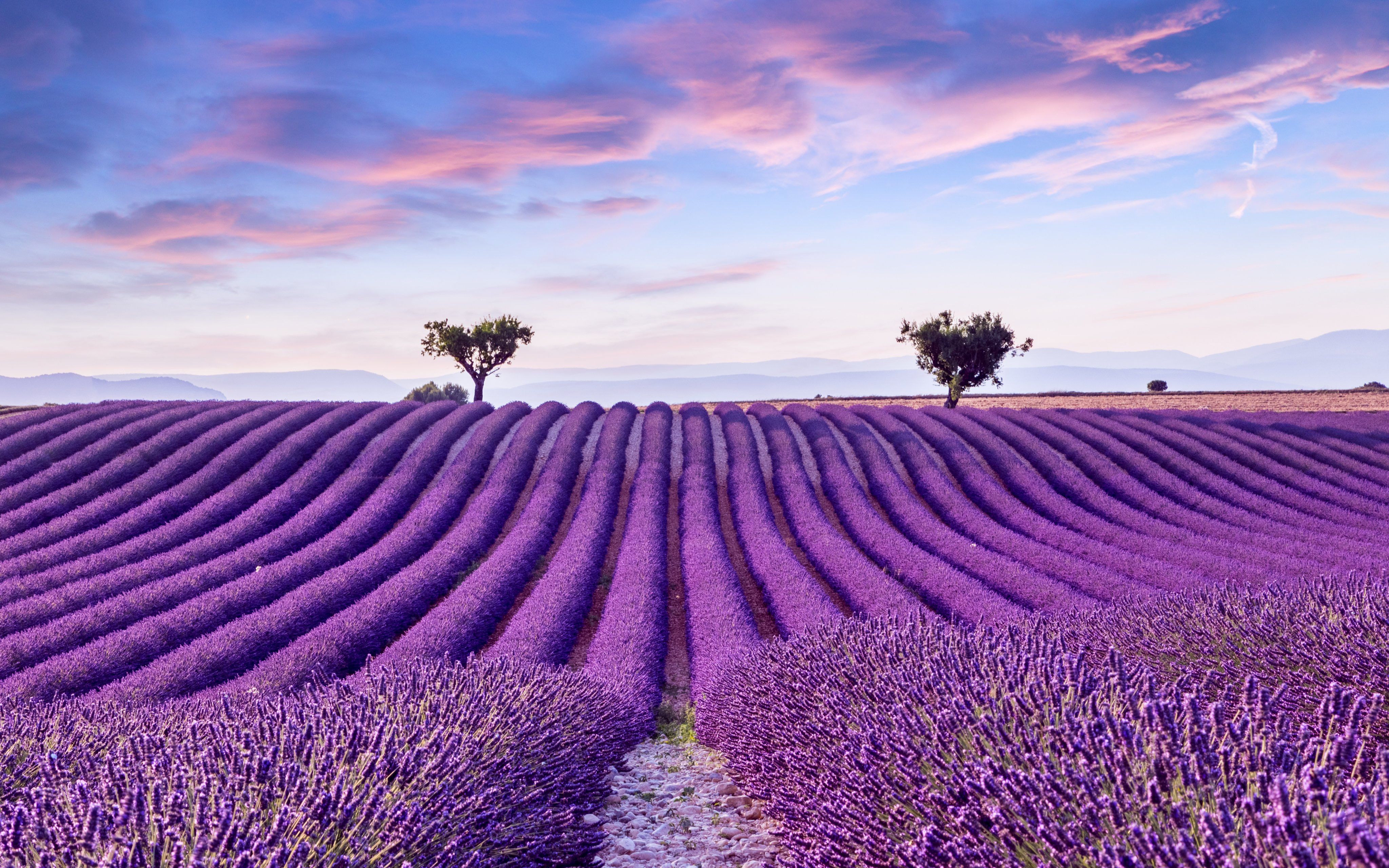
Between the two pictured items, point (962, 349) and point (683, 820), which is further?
point (962, 349)

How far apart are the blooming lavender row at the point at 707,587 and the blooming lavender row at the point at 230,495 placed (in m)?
7.42

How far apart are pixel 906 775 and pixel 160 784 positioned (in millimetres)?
2685

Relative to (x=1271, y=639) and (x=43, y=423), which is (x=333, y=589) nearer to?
(x=1271, y=639)

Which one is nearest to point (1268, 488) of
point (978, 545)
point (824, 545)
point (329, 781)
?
point (978, 545)

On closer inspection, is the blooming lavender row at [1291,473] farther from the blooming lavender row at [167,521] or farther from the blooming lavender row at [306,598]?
the blooming lavender row at [167,521]

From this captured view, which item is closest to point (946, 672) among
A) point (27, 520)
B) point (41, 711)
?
point (41, 711)

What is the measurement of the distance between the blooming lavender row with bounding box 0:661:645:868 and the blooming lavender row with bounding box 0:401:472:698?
9.97 ft

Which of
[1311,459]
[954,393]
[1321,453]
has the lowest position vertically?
[1311,459]

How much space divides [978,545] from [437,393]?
3081cm

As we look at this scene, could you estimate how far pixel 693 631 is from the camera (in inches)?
344

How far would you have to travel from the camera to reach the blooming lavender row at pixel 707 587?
305 inches

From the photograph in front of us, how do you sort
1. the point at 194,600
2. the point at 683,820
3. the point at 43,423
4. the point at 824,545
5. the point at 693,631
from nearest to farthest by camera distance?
the point at 683,820
the point at 693,631
the point at 194,600
the point at 824,545
the point at 43,423

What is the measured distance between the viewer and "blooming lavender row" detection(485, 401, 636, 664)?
809cm

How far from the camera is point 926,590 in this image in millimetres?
10078
